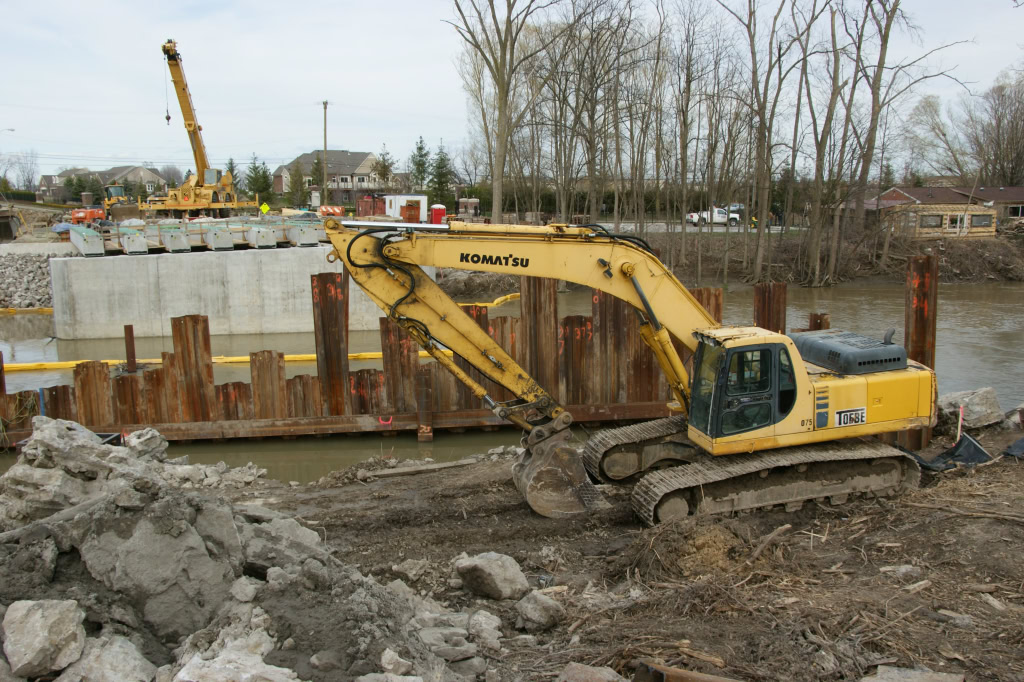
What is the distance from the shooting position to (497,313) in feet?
80.0

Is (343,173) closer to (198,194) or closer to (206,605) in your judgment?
(198,194)

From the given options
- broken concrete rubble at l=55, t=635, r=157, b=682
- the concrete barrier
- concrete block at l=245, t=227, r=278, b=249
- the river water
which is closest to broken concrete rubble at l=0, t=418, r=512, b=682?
broken concrete rubble at l=55, t=635, r=157, b=682

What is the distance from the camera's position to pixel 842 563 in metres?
6.44

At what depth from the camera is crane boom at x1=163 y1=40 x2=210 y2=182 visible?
2641 centimetres

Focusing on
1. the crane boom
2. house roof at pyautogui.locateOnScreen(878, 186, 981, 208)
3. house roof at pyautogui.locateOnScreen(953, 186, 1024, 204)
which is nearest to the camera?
the crane boom

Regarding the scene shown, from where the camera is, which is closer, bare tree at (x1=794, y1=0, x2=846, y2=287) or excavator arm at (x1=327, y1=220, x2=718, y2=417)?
excavator arm at (x1=327, y1=220, x2=718, y2=417)

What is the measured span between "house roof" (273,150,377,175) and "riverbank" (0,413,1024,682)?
70.4m

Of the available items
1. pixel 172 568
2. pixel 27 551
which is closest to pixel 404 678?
pixel 172 568

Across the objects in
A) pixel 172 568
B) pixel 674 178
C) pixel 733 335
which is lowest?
pixel 172 568

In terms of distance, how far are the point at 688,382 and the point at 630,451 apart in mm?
Answer: 1067

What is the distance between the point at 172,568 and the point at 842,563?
17.0ft

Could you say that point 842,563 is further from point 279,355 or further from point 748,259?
point 748,259

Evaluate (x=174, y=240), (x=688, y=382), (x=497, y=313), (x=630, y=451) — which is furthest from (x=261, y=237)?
(x=688, y=382)

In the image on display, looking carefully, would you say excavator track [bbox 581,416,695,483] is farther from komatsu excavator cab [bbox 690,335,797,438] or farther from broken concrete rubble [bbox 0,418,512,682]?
broken concrete rubble [bbox 0,418,512,682]
